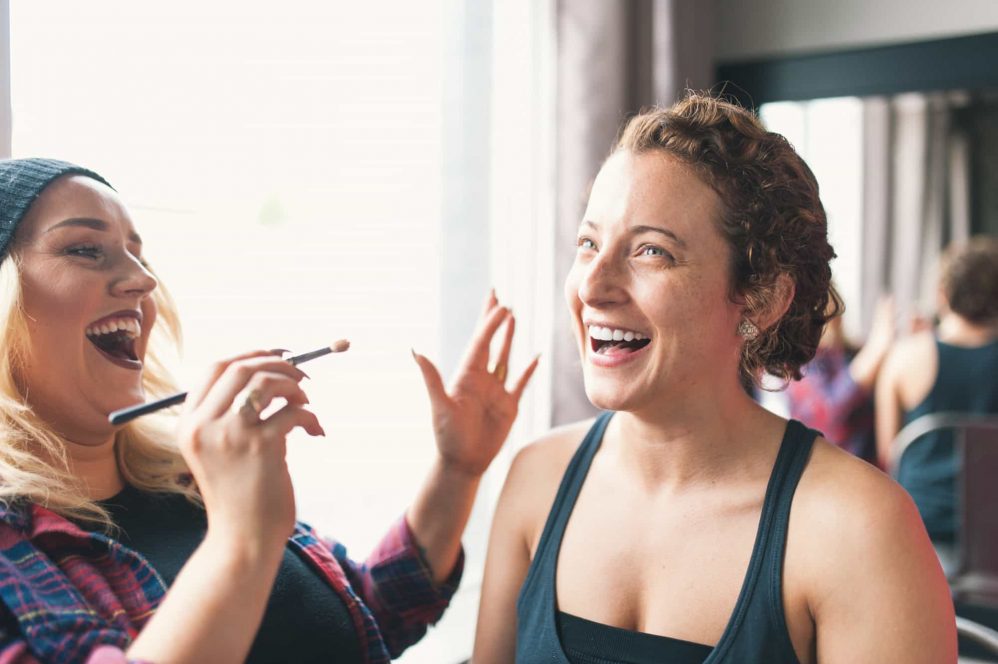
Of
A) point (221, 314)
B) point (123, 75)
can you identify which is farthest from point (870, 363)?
point (123, 75)

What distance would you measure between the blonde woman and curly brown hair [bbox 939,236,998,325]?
1530 mm

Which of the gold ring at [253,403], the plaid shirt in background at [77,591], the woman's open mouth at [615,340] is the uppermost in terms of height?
the woman's open mouth at [615,340]

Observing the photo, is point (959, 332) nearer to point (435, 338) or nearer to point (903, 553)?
point (435, 338)

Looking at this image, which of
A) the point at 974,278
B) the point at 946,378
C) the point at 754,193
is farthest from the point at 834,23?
the point at 754,193

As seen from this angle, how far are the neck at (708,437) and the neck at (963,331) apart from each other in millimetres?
1428

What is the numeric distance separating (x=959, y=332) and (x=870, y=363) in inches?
9.2

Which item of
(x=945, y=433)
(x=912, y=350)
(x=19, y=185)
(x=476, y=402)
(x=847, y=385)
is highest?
(x=19, y=185)

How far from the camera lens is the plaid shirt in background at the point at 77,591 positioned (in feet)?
3.14

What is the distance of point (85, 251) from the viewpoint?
114 cm

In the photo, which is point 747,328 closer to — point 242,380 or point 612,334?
point 612,334

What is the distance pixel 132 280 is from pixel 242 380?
259 mm

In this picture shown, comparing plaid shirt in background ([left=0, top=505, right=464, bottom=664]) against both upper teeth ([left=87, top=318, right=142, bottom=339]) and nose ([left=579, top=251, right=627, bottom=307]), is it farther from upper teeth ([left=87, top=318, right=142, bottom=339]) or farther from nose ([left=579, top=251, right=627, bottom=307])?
nose ([left=579, top=251, right=627, bottom=307])

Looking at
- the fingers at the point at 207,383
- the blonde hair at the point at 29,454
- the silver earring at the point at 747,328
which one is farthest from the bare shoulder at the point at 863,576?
the blonde hair at the point at 29,454

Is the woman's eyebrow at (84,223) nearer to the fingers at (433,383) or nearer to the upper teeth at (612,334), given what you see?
the fingers at (433,383)
